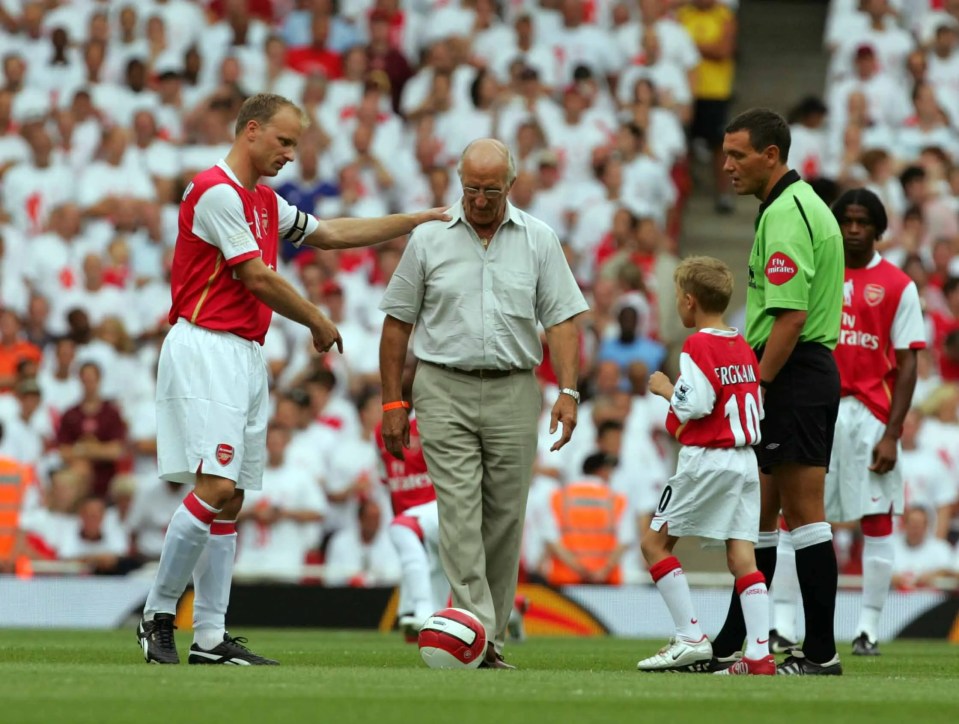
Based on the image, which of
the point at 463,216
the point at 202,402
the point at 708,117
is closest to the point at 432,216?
the point at 463,216

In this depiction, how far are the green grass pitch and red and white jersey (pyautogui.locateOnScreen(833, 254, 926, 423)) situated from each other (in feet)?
7.12

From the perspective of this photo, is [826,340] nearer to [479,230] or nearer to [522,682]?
[479,230]

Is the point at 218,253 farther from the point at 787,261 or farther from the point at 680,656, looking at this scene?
the point at 680,656

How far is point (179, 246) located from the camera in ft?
29.4

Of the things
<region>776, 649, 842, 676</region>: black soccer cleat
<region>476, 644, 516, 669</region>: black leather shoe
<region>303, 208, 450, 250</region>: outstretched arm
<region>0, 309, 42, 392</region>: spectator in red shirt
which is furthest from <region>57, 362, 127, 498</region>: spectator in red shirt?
<region>776, 649, 842, 676</region>: black soccer cleat

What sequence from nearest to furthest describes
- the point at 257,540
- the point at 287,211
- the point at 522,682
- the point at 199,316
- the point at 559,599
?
1. the point at 522,682
2. the point at 199,316
3. the point at 287,211
4. the point at 559,599
5. the point at 257,540

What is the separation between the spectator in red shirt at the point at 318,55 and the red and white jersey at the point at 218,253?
12.0 meters

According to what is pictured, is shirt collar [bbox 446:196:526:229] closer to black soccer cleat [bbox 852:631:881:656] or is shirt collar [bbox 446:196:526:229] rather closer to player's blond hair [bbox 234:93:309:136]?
player's blond hair [bbox 234:93:309:136]

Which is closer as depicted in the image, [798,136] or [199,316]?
[199,316]

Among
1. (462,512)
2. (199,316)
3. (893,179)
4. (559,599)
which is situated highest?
(893,179)

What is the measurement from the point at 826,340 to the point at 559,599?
20.0ft

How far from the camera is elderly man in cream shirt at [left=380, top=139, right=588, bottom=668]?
357 inches

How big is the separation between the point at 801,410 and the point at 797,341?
335 millimetres

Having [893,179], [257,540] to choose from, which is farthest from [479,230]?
[893,179]
